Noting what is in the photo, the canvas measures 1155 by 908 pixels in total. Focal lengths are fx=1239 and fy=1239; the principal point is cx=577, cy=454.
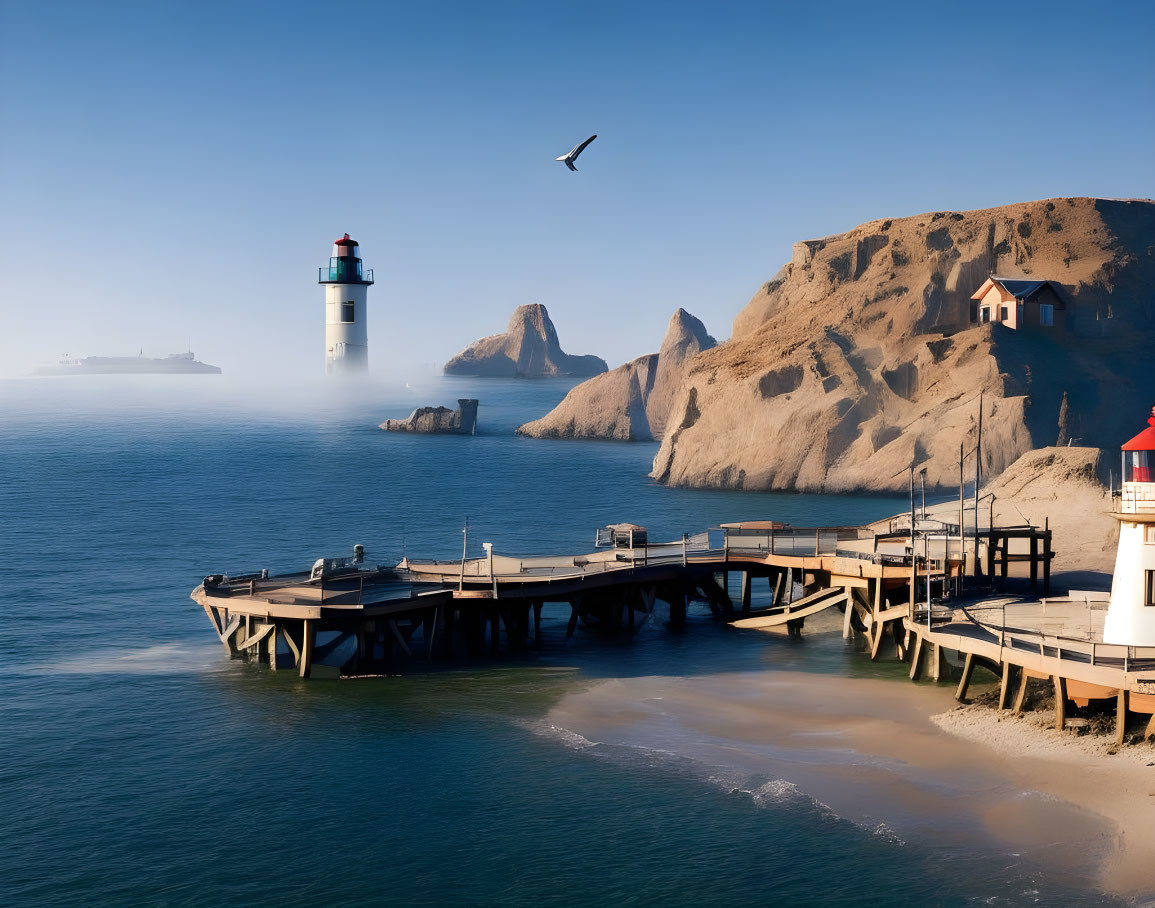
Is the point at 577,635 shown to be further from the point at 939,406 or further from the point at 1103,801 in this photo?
the point at 939,406

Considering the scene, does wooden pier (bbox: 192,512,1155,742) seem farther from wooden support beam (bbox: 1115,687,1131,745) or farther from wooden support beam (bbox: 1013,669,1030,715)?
wooden support beam (bbox: 1115,687,1131,745)

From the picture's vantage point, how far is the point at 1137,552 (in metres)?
34.2

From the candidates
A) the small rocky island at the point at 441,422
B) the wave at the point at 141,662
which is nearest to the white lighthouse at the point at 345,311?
the small rocky island at the point at 441,422

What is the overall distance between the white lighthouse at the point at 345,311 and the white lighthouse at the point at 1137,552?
100860 millimetres

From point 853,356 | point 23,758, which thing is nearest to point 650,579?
point 23,758

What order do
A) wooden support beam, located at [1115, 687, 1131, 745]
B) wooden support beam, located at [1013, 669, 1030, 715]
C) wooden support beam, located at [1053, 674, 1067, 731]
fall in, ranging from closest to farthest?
wooden support beam, located at [1115, 687, 1131, 745] < wooden support beam, located at [1053, 674, 1067, 731] < wooden support beam, located at [1013, 669, 1030, 715]

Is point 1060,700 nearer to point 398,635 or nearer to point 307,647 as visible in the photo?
point 398,635

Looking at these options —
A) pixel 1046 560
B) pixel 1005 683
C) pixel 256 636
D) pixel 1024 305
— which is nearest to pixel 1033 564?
pixel 1046 560

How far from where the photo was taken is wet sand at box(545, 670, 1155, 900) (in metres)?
29.7

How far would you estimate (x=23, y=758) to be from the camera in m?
37.3

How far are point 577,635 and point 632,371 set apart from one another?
474ft

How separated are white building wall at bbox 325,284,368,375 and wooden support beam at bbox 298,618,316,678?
8567cm

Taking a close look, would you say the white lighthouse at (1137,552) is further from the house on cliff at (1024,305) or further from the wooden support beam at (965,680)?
the house on cliff at (1024,305)

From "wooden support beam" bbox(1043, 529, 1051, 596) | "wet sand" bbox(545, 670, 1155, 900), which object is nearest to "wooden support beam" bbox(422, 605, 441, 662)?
"wet sand" bbox(545, 670, 1155, 900)
